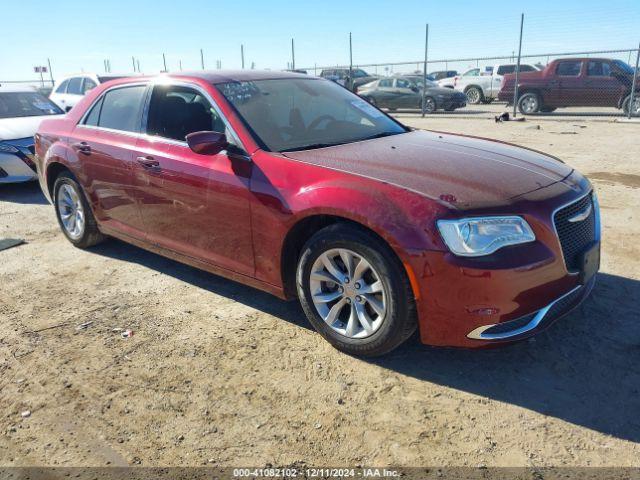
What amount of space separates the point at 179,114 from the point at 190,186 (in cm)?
69

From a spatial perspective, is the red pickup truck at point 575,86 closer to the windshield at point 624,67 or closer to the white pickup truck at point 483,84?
the windshield at point 624,67

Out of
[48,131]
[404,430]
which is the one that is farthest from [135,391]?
[48,131]

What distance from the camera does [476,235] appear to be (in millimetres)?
2617

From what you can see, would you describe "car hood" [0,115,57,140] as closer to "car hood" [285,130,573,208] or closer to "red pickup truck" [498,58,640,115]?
"car hood" [285,130,573,208]

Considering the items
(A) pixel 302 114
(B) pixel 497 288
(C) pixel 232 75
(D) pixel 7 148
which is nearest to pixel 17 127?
(D) pixel 7 148

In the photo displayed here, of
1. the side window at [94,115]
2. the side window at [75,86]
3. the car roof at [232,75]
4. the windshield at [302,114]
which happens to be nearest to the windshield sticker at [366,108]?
the windshield at [302,114]

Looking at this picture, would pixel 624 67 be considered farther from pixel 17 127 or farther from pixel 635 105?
pixel 17 127

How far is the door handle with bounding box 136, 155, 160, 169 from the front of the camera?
3893mm

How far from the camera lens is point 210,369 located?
10.0 feet

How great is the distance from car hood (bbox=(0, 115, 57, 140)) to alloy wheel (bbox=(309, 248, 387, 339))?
6.47m

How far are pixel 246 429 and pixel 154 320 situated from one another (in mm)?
1429

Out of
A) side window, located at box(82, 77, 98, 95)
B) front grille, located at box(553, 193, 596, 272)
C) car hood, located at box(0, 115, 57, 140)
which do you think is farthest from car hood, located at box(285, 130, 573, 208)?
side window, located at box(82, 77, 98, 95)

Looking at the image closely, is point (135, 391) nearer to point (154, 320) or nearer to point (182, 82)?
point (154, 320)

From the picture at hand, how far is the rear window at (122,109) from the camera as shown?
14.1 feet
